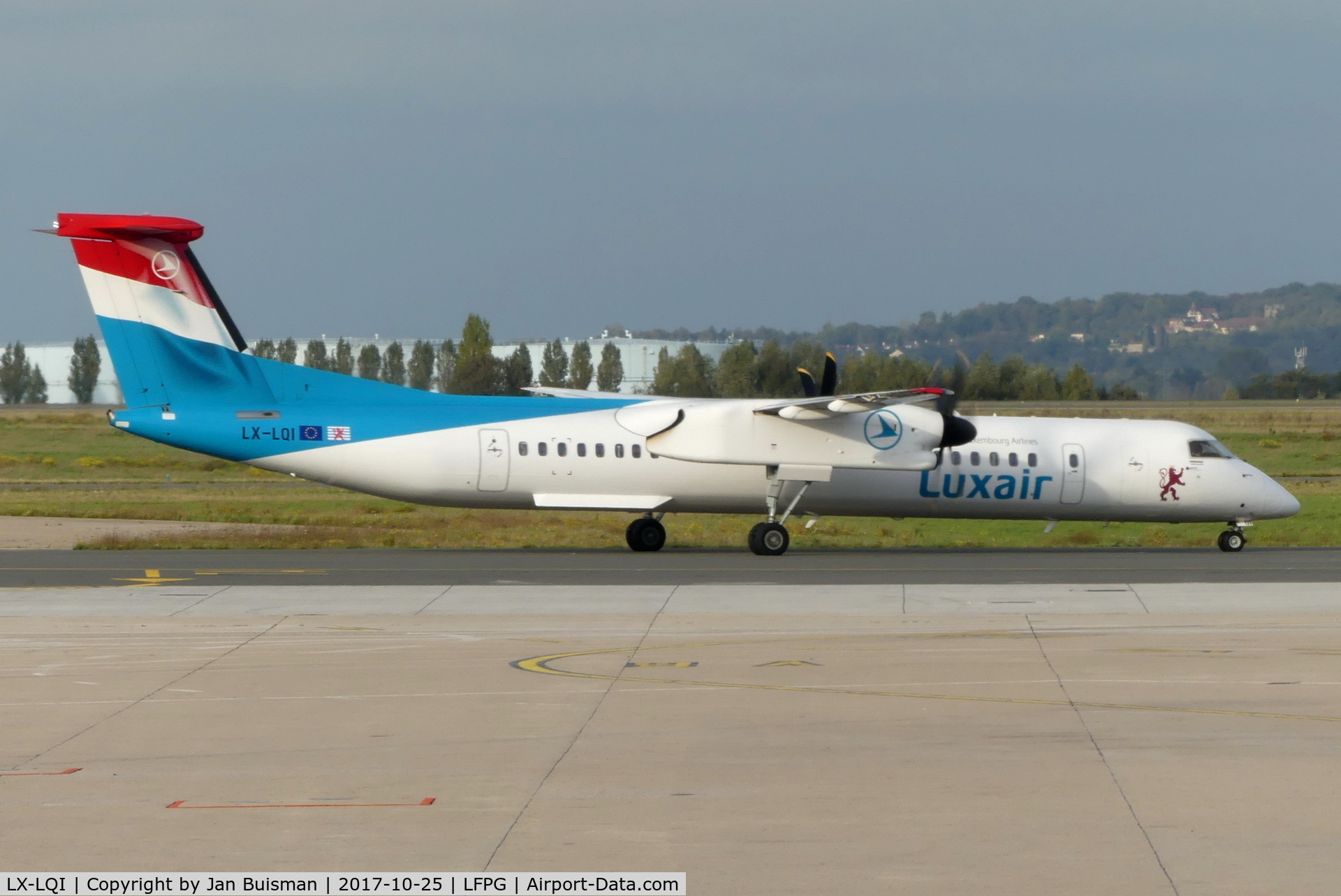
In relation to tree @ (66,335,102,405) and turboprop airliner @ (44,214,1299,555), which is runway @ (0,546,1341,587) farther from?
tree @ (66,335,102,405)

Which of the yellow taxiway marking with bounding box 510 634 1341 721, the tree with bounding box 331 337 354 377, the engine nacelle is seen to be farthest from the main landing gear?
the tree with bounding box 331 337 354 377

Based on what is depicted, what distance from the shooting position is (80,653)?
1516cm

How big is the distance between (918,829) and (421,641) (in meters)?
9.17

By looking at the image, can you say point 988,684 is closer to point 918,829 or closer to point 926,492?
point 918,829

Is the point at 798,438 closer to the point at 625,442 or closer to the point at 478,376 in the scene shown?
the point at 625,442

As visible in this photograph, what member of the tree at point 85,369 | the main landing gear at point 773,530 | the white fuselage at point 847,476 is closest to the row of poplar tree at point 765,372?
the white fuselage at point 847,476

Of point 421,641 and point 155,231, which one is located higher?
point 155,231

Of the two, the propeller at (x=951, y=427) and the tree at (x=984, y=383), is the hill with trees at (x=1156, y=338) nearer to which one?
the tree at (x=984, y=383)

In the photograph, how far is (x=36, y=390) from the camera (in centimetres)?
13638

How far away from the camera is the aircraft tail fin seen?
24.9 meters

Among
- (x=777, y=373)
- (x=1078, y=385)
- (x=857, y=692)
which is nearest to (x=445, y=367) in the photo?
(x=777, y=373)

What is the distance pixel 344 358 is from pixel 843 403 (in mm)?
81966

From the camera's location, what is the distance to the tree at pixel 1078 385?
10862 centimetres

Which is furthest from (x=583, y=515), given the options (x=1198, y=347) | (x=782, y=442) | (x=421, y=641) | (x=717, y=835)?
(x=1198, y=347)
